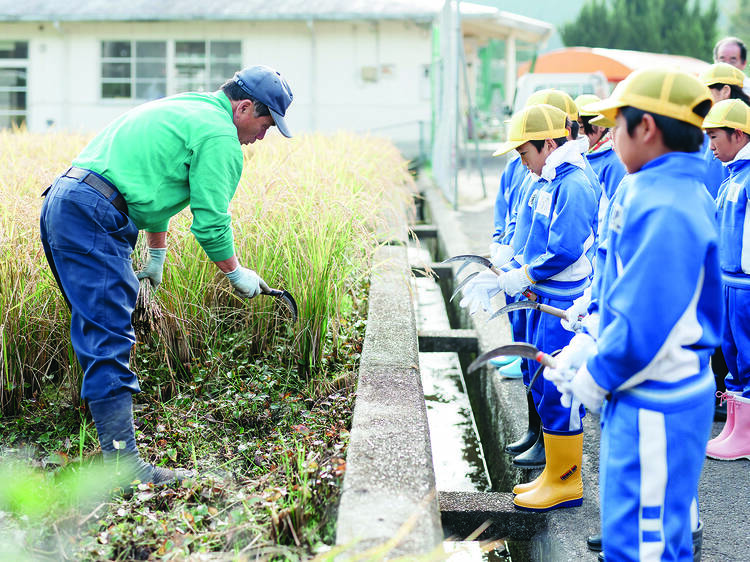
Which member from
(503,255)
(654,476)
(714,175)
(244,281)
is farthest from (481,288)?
(714,175)

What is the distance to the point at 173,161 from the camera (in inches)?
116

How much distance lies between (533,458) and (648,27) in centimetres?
3389

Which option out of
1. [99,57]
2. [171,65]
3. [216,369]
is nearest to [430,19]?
[171,65]

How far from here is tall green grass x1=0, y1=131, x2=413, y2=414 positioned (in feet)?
11.4

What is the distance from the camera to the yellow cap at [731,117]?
341cm

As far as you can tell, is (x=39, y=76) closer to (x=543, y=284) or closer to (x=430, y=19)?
(x=430, y=19)

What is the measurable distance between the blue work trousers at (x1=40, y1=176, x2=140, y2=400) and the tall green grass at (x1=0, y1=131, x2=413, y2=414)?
63 centimetres

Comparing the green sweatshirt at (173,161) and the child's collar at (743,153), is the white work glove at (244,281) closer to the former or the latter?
the green sweatshirt at (173,161)

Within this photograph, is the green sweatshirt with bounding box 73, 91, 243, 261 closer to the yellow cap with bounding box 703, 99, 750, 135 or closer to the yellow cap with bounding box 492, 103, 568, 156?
the yellow cap with bounding box 492, 103, 568, 156

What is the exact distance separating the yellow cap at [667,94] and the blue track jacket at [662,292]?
99mm

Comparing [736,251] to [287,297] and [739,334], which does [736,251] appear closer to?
[739,334]

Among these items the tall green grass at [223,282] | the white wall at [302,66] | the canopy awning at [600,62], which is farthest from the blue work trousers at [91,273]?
the canopy awning at [600,62]

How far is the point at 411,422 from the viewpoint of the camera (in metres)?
2.90

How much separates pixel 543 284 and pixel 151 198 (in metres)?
1.61
